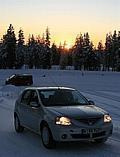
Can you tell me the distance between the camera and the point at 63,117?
963 cm

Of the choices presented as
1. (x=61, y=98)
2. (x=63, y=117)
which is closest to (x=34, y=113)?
(x=61, y=98)

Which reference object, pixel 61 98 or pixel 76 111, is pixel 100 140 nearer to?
pixel 76 111

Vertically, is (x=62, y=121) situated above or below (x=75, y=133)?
above

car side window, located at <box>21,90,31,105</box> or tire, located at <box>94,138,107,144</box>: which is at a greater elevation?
car side window, located at <box>21,90,31,105</box>

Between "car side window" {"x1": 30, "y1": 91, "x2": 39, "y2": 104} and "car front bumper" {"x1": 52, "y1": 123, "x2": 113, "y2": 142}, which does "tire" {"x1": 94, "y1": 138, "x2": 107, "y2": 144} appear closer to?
"car front bumper" {"x1": 52, "y1": 123, "x2": 113, "y2": 142}

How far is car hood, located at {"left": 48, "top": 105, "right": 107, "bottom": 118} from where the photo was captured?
31.9ft

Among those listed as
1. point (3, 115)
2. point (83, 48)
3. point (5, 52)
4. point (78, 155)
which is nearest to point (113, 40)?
point (83, 48)

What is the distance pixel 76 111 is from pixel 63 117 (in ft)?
1.43

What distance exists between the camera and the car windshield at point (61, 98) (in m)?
10.8

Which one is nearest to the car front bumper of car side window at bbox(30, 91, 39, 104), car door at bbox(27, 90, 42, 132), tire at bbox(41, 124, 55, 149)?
tire at bbox(41, 124, 55, 149)

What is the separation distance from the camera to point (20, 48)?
119875 mm

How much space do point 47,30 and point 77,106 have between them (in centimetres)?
13261

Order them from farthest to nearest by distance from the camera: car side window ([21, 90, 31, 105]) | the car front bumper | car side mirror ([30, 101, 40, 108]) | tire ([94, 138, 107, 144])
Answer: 1. car side window ([21, 90, 31, 105])
2. car side mirror ([30, 101, 40, 108])
3. tire ([94, 138, 107, 144])
4. the car front bumper

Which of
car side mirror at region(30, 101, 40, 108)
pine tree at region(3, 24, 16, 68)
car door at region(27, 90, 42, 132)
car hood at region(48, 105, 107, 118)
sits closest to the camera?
car hood at region(48, 105, 107, 118)
